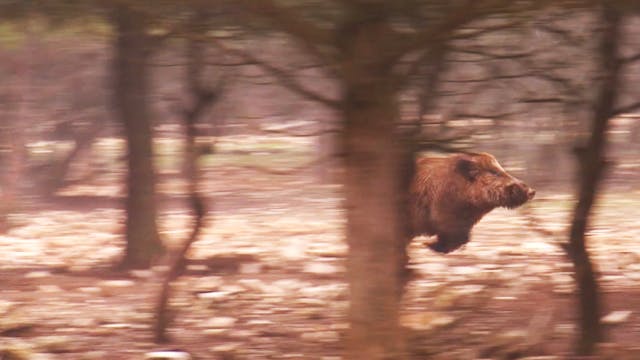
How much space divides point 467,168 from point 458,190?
0.20 meters

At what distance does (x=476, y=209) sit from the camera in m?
9.96

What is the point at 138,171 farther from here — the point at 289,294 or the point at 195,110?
the point at 195,110

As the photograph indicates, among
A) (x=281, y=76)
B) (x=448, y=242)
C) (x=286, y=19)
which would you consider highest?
(x=286, y=19)

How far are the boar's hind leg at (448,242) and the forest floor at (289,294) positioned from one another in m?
0.32

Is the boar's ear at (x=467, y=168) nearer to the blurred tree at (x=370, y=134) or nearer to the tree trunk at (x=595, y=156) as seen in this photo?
the tree trunk at (x=595, y=156)

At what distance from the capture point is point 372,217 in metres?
6.55

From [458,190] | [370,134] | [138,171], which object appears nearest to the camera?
[370,134]

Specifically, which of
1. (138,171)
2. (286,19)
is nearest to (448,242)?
(138,171)

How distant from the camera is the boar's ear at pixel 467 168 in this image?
9602mm

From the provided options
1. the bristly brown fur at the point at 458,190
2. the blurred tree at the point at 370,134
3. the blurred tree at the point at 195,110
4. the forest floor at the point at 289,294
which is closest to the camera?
the blurred tree at the point at 370,134

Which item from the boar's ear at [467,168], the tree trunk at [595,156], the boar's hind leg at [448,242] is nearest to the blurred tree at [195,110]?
the boar's ear at [467,168]

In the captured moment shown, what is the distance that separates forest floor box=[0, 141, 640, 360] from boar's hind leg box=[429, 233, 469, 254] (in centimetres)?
32

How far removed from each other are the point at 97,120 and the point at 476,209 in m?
10.2

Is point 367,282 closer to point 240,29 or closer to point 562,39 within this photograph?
point 240,29
